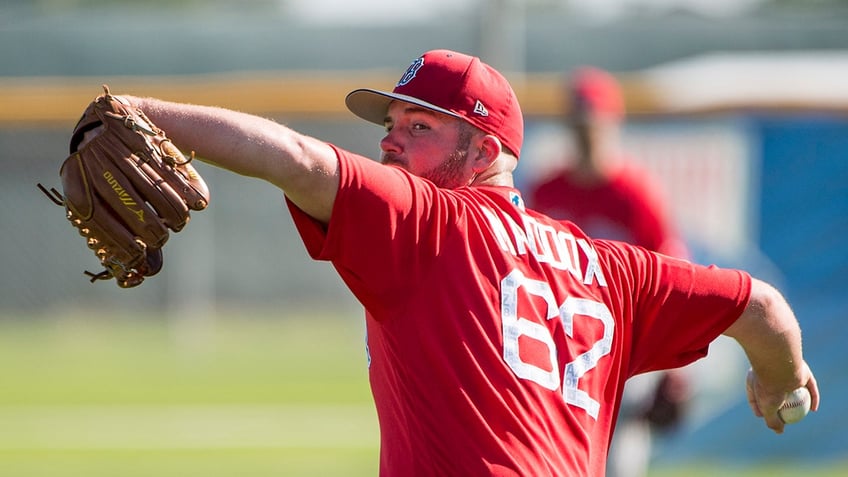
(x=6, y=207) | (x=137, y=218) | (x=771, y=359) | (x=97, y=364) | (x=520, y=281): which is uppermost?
(x=137, y=218)

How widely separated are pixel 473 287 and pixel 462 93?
1.86 ft

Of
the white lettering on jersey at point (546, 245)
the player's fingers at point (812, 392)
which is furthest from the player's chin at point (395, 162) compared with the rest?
the player's fingers at point (812, 392)

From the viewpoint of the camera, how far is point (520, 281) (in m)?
3.29

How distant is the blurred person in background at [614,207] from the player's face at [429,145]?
3.41m

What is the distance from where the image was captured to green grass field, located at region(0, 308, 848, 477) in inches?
344

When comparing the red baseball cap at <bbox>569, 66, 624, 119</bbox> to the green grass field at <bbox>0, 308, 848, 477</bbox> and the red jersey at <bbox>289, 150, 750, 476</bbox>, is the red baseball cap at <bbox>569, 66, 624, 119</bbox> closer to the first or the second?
the green grass field at <bbox>0, 308, 848, 477</bbox>

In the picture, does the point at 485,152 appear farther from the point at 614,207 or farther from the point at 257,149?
the point at 614,207

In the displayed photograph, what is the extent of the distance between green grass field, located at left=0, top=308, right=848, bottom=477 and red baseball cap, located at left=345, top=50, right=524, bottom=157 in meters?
4.97

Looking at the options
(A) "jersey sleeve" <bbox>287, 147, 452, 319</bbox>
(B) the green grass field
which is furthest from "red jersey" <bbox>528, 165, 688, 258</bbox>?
(A) "jersey sleeve" <bbox>287, 147, 452, 319</bbox>

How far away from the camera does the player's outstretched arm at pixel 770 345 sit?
375 centimetres

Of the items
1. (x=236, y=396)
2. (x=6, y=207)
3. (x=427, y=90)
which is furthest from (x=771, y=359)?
(x=6, y=207)

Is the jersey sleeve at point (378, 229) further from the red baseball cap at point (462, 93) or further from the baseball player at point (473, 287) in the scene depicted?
the red baseball cap at point (462, 93)

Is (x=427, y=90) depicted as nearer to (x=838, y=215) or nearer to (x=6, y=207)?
(x=838, y=215)

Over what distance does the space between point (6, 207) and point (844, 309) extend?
11.2 metres
